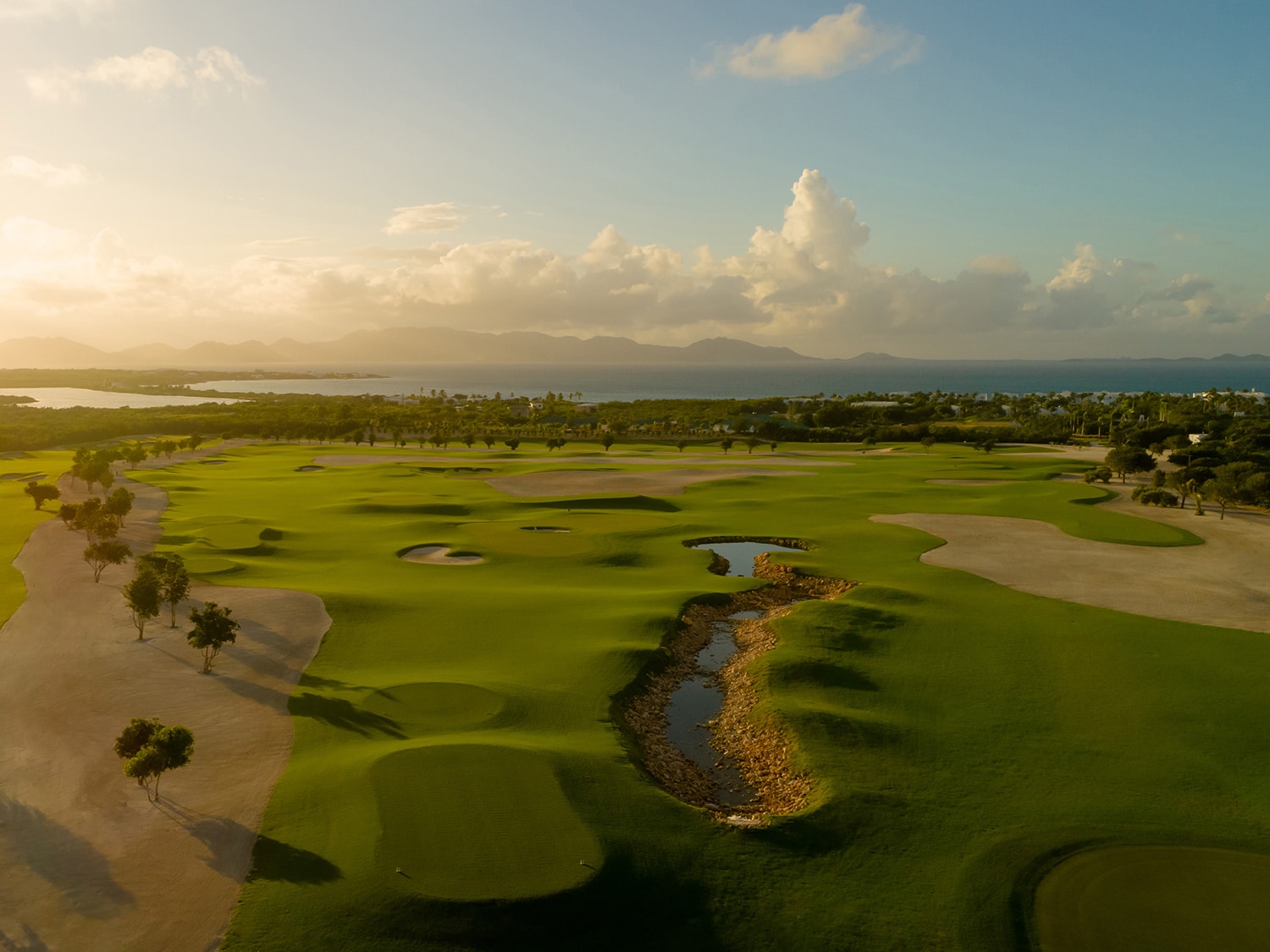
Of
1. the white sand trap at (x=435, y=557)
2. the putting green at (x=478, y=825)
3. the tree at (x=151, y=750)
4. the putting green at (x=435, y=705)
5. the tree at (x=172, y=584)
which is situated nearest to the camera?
the putting green at (x=478, y=825)

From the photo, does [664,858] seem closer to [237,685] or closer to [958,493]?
[237,685]

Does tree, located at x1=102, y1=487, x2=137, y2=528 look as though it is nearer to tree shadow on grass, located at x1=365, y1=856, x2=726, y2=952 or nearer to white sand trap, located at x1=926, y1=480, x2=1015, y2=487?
tree shadow on grass, located at x1=365, y1=856, x2=726, y2=952

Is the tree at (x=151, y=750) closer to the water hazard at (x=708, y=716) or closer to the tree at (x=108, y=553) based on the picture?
the water hazard at (x=708, y=716)

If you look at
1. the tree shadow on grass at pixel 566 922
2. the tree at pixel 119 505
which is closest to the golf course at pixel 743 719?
the tree shadow on grass at pixel 566 922

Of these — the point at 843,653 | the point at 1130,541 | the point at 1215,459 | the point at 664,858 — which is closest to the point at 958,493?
the point at 1130,541

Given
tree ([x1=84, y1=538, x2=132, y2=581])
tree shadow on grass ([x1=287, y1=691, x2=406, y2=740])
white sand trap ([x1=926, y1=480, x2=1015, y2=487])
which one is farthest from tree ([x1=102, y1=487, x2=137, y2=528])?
white sand trap ([x1=926, y1=480, x2=1015, y2=487])

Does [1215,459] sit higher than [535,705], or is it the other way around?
[1215,459]
